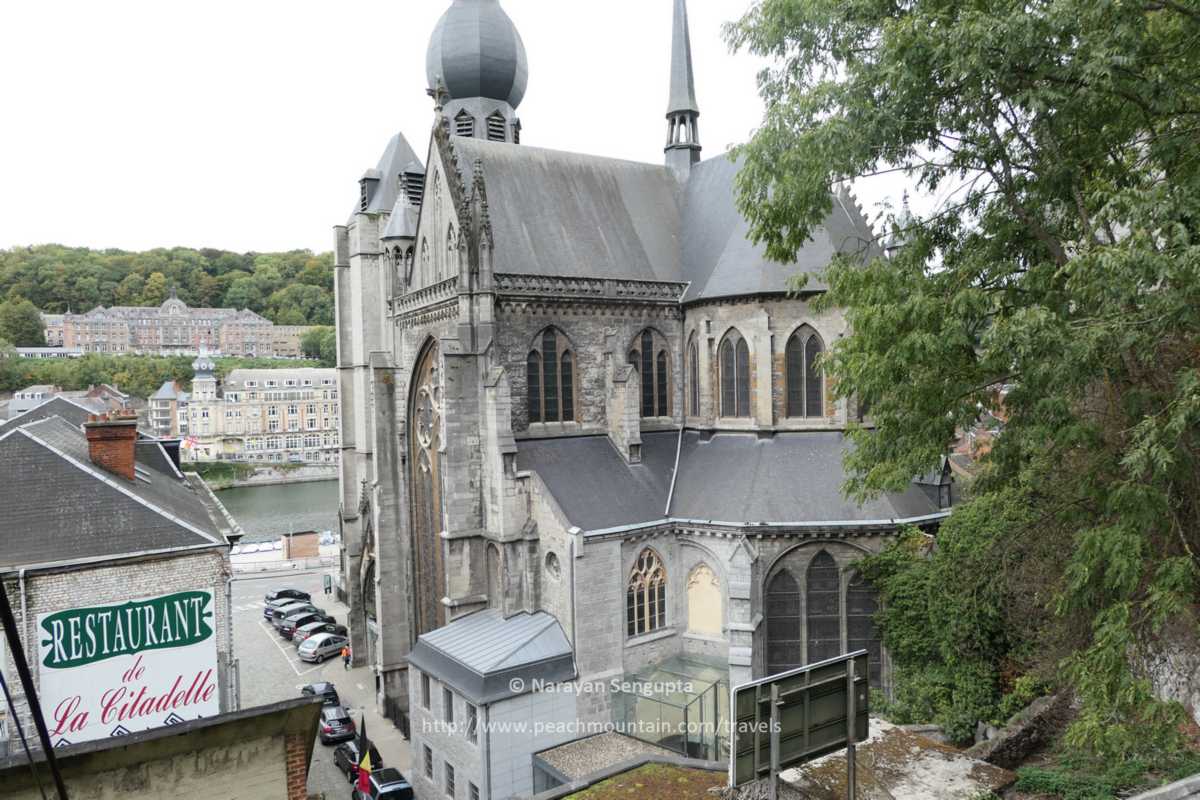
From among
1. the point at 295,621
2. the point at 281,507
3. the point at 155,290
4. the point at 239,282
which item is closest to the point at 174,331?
the point at 155,290

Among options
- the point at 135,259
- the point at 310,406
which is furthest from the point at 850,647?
the point at 135,259

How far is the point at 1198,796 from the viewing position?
29.5ft

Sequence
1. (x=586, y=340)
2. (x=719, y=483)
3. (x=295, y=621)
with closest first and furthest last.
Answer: (x=719, y=483)
(x=586, y=340)
(x=295, y=621)

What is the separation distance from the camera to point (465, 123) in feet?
97.4

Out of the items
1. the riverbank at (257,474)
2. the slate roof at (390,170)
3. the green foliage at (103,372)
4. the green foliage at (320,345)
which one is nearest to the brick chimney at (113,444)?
the slate roof at (390,170)

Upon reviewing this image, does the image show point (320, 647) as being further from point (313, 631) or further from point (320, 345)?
point (320, 345)

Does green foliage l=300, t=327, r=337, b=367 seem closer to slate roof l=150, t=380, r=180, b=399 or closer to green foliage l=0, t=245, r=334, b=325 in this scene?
green foliage l=0, t=245, r=334, b=325

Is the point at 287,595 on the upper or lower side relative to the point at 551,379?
lower

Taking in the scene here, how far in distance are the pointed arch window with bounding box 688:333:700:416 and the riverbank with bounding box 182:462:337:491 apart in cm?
8324

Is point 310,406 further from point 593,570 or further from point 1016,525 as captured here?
point 1016,525

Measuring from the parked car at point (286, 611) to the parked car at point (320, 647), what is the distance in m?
4.22

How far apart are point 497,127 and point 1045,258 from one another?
23.0 metres

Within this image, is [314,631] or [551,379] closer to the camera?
[551,379]

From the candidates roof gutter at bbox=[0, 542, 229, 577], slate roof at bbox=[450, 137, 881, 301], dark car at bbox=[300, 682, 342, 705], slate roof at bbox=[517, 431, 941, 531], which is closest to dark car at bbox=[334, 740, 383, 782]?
dark car at bbox=[300, 682, 342, 705]
